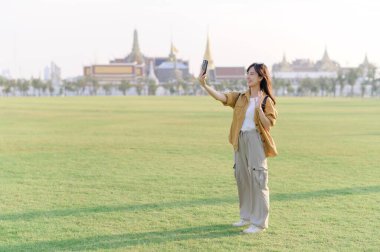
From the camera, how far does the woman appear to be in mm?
4984

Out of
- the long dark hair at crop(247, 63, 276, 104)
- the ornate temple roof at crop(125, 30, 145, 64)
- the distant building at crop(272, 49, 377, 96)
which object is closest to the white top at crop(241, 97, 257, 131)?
the long dark hair at crop(247, 63, 276, 104)

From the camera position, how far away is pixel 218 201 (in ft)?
21.3

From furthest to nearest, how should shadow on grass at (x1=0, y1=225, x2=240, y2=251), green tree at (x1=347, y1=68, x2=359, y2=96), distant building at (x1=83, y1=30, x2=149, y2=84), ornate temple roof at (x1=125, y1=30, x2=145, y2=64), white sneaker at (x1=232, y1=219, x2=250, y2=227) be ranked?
ornate temple roof at (x1=125, y1=30, x2=145, y2=64) → distant building at (x1=83, y1=30, x2=149, y2=84) → green tree at (x1=347, y1=68, x2=359, y2=96) → white sneaker at (x1=232, y1=219, x2=250, y2=227) → shadow on grass at (x1=0, y1=225, x2=240, y2=251)

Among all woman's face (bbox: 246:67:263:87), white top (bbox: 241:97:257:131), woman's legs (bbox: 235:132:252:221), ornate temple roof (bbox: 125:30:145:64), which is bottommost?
woman's legs (bbox: 235:132:252:221)

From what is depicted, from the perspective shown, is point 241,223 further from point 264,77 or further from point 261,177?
point 264,77

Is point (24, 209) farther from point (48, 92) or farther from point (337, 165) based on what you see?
point (48, 92)

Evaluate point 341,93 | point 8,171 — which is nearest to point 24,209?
point 8,171

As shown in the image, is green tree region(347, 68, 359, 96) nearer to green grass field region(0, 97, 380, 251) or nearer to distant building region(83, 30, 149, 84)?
distant building region(83, 30, 149, 84)

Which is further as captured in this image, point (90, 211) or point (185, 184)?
point (185, 184)

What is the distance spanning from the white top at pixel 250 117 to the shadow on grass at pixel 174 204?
158 centimetres

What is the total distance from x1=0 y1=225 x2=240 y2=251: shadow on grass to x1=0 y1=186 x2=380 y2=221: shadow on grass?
937mm

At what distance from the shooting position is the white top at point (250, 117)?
503 centimetres

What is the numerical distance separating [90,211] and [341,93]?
287ft

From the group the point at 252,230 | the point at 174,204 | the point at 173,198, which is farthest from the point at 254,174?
the point at 173,198
